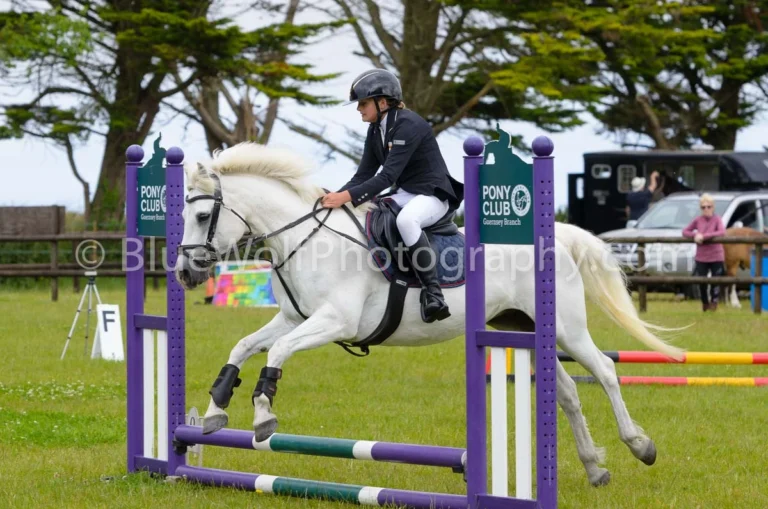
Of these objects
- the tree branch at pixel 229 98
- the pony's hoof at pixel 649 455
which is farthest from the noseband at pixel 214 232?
the tree branch at pixel 229 98

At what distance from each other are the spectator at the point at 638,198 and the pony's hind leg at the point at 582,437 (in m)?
18.1

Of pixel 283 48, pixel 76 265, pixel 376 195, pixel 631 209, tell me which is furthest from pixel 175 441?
pixel 283 48

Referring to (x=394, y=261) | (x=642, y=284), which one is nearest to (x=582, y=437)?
(x=394, y=261)

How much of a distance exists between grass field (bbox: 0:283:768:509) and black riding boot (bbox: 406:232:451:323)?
3.29 feet

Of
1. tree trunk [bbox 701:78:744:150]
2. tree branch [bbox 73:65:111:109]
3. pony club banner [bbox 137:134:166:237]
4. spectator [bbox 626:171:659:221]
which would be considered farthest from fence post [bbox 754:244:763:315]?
tree trunk [bbox 701:78:744:150]

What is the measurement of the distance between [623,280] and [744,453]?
1381mm

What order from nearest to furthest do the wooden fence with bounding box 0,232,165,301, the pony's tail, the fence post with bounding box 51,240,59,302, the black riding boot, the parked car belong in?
the black riding boot
the pony's tail
the parked car
the fence post with bounding box 51,240,59,302
the wooden fence with bounding box 0,232,165,301

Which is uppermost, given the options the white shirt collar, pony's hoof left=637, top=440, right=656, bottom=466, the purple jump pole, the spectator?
the spectator

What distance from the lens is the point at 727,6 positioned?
35.9 metres

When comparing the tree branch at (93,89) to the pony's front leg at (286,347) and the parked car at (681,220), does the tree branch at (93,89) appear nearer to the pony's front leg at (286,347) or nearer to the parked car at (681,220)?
the parked car at (681,220)

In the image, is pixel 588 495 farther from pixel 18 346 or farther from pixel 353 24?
pixel 353 24

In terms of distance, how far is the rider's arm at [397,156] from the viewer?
6.14m

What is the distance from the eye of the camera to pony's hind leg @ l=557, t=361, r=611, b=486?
645cm

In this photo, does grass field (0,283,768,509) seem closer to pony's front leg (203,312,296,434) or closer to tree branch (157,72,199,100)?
pony's front leg (203,312,296,434)
